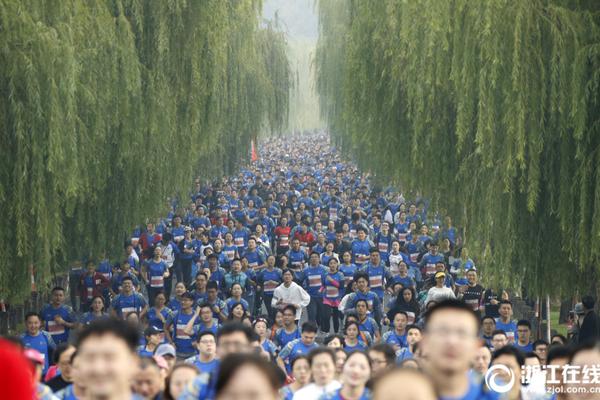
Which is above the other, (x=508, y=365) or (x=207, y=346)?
(x=508, y=365)

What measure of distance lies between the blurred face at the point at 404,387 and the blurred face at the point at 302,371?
5.52 m

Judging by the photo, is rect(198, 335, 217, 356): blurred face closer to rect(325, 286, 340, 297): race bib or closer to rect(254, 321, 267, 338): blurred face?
rect(254, 321, 267, 338): blurred face

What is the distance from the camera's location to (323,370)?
941cm

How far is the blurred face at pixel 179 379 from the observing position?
7.99 metres

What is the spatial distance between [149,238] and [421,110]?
8897 mm

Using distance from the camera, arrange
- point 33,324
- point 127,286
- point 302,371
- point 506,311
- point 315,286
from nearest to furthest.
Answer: point 302,371, point 33,324, point 506,311, point 127,286, point 315,286

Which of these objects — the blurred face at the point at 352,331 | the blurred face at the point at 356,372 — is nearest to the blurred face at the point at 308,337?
the blurred face at the point at 352,331

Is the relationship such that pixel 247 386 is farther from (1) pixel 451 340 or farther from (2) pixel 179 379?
(2) pixel 179 379

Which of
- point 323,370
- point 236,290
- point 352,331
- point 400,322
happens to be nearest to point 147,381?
point 323,370

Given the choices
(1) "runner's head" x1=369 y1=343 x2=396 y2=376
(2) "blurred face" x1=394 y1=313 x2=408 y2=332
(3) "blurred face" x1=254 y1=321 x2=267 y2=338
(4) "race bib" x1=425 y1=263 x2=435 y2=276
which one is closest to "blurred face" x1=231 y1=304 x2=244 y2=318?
(3) "blurred face" x1=254 y1=321 x2=267 y2=338

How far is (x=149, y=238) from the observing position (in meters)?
26.0

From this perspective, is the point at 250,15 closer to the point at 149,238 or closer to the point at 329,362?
the point at 149,238

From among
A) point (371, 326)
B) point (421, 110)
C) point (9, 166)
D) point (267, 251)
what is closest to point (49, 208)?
point (9, 166)

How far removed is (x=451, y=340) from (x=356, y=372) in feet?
10.7
